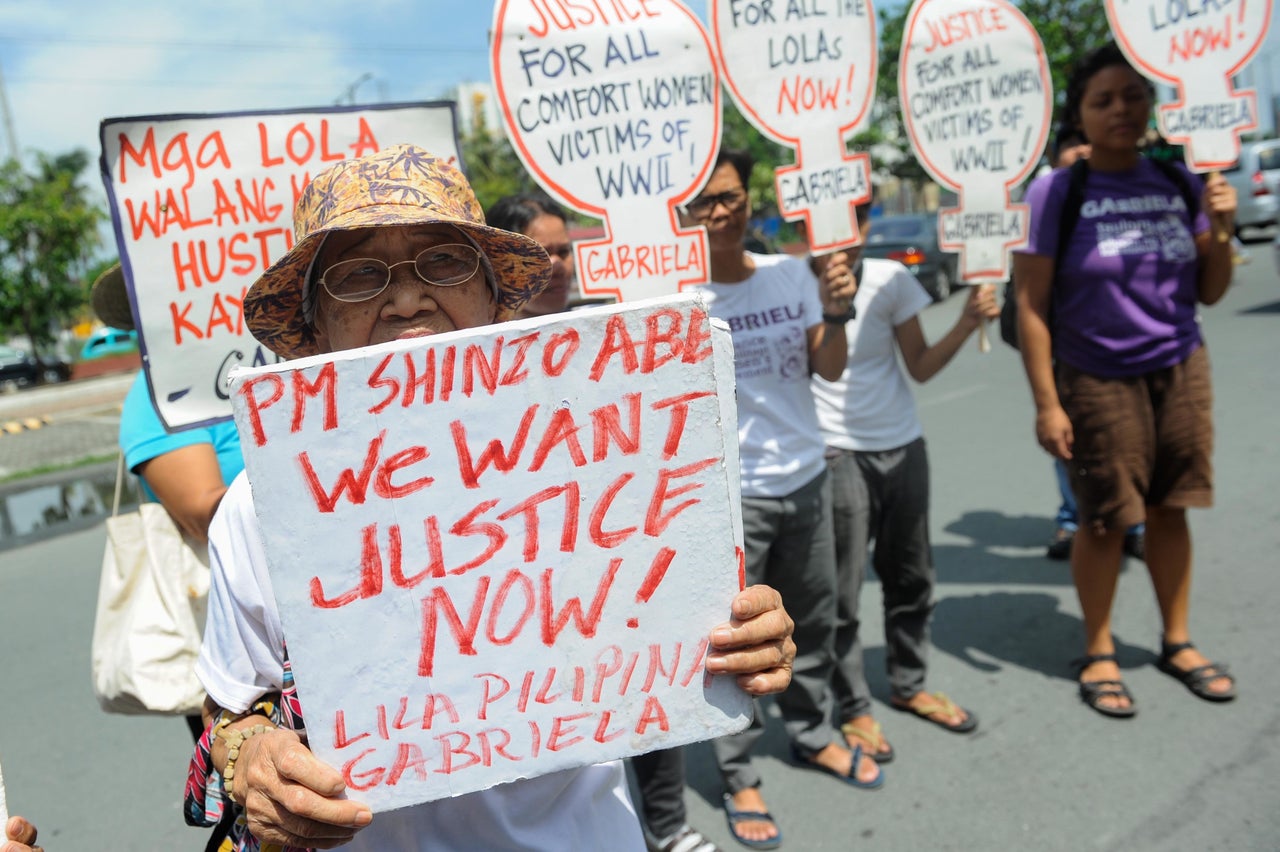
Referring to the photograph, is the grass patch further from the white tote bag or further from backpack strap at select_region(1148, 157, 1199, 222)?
backpack strap at select_region(1148, 157, 1199, 222)

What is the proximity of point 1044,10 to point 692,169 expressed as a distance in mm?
21404

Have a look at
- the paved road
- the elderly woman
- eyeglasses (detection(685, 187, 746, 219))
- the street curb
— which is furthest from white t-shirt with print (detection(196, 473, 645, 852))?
the street curb

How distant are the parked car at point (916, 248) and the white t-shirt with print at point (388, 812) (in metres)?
13.7

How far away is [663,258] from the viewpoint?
2.70m

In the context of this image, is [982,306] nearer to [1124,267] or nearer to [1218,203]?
[1124,267]

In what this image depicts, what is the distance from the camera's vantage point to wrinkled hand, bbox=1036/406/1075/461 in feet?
10.9

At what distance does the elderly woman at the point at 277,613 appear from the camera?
4.37ft

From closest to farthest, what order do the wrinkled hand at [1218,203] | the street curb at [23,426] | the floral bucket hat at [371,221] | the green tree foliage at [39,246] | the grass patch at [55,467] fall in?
1. the floral bucket hat at [371,221]
2. the wrinkled hand at [1218,203]
3. the grass patch at [55,467]
4. the street curb at [23,426]
5. the green tree foliage at [39,246]

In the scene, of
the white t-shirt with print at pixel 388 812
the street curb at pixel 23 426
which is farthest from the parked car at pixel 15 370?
the white t-shirt with print at pixel 388 812

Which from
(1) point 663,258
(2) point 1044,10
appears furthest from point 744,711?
(2) point 1044,10

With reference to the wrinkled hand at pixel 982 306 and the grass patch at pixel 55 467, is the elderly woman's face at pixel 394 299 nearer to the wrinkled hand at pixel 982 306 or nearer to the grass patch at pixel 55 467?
the wrinkled hand at pixel 982 306

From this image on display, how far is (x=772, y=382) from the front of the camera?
9.82ft

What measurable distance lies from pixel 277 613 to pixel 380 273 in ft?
1.61

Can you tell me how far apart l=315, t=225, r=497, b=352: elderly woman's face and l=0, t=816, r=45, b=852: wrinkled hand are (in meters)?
0.73
